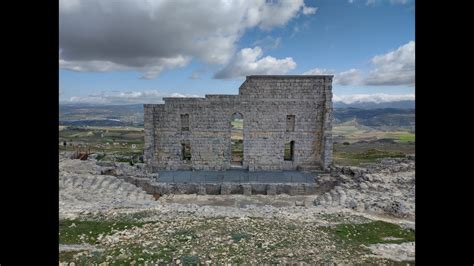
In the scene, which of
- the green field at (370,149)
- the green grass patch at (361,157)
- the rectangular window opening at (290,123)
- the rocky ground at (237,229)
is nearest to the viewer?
the rocky ground at (237,229)

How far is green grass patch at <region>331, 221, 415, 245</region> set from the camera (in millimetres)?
10558

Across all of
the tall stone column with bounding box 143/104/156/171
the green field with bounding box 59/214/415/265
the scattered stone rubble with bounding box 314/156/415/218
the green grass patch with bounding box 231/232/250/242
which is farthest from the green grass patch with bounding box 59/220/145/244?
the tall stone column with bounding box 143/104/156/171

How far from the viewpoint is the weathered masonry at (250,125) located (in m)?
24.0

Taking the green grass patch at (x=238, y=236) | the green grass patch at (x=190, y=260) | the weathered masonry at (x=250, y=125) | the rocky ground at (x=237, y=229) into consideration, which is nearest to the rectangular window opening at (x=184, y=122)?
the weathered masonry at (x=250, y=125)

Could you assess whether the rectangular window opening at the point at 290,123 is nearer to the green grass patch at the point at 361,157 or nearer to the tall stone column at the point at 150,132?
the green grass patch at the point at 361,157

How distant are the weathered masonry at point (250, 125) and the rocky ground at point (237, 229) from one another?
590cm

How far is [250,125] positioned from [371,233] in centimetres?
1399

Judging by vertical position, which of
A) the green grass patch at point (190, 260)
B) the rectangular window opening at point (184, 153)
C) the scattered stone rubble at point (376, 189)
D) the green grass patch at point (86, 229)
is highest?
the rectangular window opening at point (184, 153)

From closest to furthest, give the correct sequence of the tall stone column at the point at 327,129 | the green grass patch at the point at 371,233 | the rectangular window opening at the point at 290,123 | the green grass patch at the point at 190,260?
the green grass patch at the point at 190,260
the green grass patch at the point at 371,233
the tall stone column at the point at 327,129
the rectangular window opening at the point at 290,123

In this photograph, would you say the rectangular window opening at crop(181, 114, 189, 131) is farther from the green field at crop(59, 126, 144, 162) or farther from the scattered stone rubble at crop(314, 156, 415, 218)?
the scattered stone rubble at crop(314, 156, 415, 218)

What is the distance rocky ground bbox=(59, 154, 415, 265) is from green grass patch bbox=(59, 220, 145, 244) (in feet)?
0.09

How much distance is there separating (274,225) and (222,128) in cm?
1320

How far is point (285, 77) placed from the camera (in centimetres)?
2381

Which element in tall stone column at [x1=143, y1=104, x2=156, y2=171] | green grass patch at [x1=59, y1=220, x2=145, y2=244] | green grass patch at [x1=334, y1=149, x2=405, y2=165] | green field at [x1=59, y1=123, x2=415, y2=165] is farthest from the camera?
green field at [x1=59, y1=123, x2=415, y2=165]
